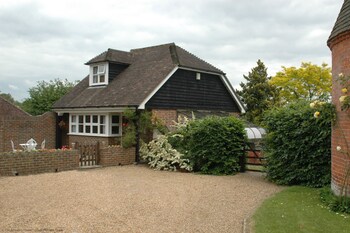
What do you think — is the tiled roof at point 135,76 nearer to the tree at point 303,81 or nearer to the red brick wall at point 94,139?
the red brick wall at point 94,139

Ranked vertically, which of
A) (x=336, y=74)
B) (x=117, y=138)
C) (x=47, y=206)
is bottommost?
(x=47, y=206)

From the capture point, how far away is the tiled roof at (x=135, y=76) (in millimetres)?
19688

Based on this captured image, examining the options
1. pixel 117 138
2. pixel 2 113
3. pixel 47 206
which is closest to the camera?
pixel 47 206

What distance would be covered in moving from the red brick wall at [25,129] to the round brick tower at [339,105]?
1826cm

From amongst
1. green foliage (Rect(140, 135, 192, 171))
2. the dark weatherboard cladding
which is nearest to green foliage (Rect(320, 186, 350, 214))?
green foliage (Rect(140, 135, 192, 171))

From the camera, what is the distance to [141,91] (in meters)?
19.4

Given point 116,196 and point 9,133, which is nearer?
point 116,196

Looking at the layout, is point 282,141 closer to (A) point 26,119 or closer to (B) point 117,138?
(B) point 117,138

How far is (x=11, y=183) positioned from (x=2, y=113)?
845 inches

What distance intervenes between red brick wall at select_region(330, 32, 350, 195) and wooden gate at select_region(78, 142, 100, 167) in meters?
10.8

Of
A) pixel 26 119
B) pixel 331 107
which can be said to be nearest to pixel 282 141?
pixel 331 107

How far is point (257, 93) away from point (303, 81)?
22.1 feet

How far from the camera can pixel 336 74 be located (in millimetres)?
9531

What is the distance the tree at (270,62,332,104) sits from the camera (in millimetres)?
38562
